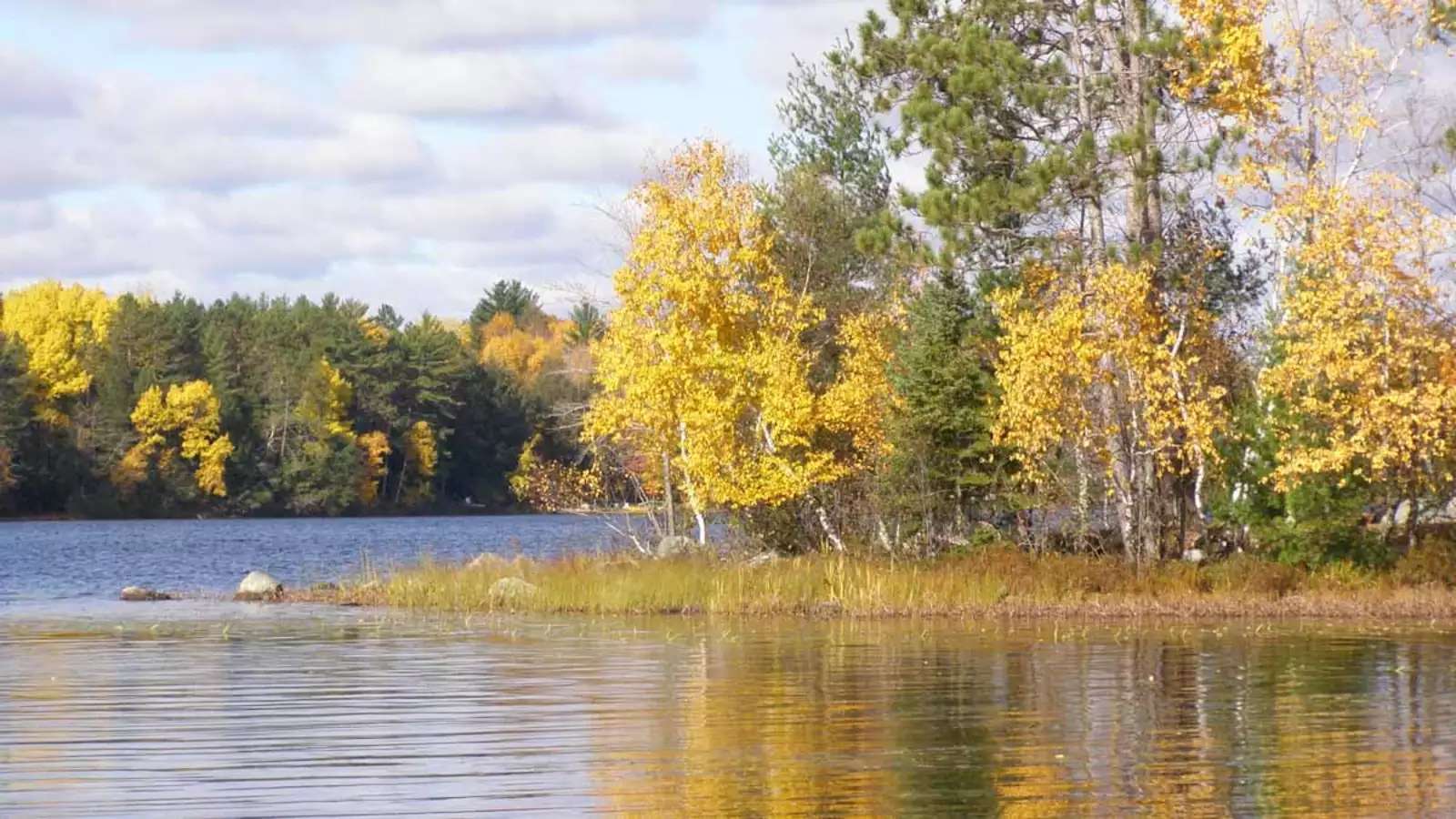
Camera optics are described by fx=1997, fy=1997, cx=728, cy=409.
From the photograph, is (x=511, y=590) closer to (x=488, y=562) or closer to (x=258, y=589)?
(x=488, y=562)

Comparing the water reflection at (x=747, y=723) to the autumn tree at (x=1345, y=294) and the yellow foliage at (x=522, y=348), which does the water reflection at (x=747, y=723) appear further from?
the yellow foliage at (x=522, y=348)

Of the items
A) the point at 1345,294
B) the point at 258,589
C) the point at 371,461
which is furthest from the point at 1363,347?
the point at 371,461

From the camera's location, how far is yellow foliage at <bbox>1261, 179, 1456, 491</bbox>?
30.0 m

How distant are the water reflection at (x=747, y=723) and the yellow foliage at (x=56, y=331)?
251 feet

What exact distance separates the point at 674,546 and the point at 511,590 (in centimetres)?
540

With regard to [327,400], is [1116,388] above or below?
below

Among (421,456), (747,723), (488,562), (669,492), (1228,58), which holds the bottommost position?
(747,723)

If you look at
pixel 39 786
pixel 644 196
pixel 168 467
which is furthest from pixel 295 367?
pixel 39 786

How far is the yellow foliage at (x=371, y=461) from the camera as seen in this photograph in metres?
112

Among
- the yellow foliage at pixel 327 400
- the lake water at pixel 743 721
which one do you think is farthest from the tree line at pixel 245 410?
the lake water at pixel 743 721

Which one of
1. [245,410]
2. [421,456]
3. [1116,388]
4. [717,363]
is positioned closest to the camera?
[1116,388]

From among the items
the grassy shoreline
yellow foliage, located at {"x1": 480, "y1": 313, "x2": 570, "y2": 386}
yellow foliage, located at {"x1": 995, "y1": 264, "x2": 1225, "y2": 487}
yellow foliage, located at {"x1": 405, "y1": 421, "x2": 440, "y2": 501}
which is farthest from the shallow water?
yellow foliage, located at {"x1": 480, "y1": 313, "x2": 570, "y2": 386}

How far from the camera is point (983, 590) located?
105 feet

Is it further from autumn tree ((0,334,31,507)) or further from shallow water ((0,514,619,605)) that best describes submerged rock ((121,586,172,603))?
autumn tree ((0,334,31,507))
